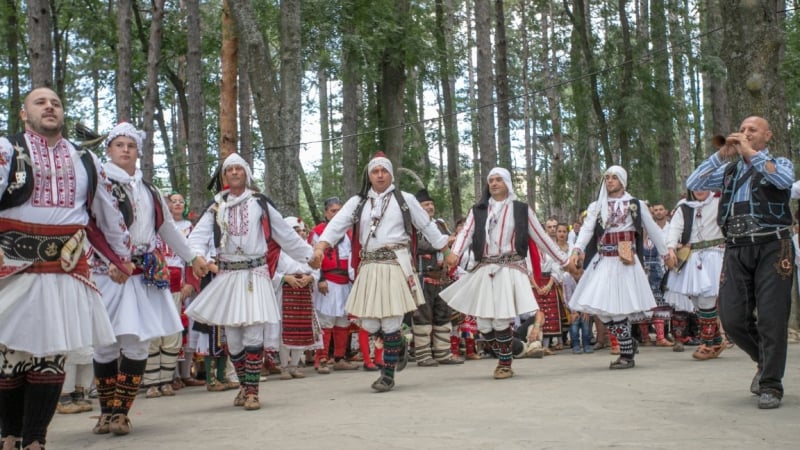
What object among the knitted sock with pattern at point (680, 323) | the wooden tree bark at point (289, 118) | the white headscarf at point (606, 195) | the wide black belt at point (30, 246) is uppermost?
the wooden tree bark at point (289, 118)

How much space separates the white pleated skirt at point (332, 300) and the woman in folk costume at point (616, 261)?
3133 mm

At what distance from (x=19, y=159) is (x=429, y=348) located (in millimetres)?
7454

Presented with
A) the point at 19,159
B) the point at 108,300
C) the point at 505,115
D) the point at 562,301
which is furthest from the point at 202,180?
the point at 19,159

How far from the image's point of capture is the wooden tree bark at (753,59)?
11383 millimetres

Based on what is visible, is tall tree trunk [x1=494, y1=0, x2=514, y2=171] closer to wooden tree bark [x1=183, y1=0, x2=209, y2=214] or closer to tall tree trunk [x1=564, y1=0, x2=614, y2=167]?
tall tree trunk [x1=564, y1=0, x2=614, y2=167]

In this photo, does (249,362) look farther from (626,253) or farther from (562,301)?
(562,301)

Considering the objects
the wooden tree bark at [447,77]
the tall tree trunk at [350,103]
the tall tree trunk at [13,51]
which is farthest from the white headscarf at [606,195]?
the tall tree trunk at [13,51]

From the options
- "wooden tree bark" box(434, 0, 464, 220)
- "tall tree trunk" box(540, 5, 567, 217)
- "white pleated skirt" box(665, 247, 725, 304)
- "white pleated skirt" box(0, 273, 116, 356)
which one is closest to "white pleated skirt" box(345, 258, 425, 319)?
"white pleated skirt" box(0, 273, 116, 356)

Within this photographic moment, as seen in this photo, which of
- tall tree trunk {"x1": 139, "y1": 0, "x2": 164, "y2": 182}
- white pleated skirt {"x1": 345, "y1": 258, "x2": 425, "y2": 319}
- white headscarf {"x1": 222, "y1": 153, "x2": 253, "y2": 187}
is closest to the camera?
white headscarf {"x1": 222, "y1": 153, "x2": 253, "y2": 187}

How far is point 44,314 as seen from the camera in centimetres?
533

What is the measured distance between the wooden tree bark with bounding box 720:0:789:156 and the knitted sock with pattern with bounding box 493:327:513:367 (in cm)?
452

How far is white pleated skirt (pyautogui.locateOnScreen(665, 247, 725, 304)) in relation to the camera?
37.0 feet

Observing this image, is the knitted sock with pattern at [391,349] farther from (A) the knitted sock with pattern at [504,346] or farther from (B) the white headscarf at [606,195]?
(B) the white headscarf at [606,195]

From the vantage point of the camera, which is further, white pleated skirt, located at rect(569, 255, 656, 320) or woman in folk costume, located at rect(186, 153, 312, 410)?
white pleated skirt, located at rect(569, 255, 656, 320)
